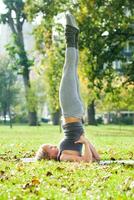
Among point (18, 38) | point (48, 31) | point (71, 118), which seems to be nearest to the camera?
point (71, 118)

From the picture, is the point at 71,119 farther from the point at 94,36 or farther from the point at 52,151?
the point at 94,36

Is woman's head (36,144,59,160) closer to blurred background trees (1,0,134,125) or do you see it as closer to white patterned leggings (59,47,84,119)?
white patterned leggings (59,47,84,119)

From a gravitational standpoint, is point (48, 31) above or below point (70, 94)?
above

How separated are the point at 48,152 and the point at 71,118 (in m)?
0.99

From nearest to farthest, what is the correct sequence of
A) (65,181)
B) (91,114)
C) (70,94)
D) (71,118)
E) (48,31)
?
(65,181) < (71,118) < (70,94) < (48,31) < (91,114)

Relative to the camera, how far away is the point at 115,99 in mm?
37656

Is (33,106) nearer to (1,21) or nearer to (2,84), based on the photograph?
(1,21)

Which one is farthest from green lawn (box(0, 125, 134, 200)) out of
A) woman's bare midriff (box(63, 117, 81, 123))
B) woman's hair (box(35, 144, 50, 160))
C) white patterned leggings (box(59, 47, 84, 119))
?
white patterned leggings (box(59, 47, 84, 119))

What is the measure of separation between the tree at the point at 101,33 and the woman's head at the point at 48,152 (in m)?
21.3

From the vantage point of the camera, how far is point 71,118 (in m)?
12.4

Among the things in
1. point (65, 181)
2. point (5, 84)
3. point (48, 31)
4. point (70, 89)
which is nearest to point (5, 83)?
point (5, 84)

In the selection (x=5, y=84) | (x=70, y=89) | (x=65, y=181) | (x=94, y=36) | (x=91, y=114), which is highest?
(x=5, y=84)

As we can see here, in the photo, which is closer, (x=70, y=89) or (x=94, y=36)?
(x=70, y=89)

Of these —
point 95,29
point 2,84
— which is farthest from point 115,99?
point 2,84
